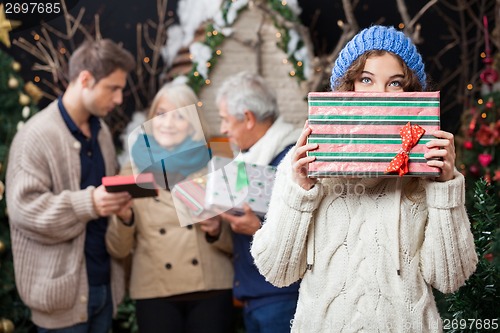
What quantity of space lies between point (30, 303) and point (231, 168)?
4.01 ft

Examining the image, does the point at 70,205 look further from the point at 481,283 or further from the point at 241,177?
the point at 481,283

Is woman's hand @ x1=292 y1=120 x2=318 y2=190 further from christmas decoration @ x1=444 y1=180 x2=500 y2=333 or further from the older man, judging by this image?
the older man

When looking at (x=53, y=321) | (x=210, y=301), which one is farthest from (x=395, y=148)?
(x=53, y=321)

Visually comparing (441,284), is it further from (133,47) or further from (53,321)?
(133,47)

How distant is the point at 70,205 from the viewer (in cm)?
398

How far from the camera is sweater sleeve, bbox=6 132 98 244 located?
Answer: 3955 mm

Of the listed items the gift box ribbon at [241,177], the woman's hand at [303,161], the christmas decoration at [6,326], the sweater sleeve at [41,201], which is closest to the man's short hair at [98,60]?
the sweater sleeve at [41,201]

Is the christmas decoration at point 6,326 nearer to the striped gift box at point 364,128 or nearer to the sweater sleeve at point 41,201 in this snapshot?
the sweater sleeve at point 41,201

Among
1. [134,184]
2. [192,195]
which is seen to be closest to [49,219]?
[134,184]

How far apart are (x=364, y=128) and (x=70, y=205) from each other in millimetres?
2088

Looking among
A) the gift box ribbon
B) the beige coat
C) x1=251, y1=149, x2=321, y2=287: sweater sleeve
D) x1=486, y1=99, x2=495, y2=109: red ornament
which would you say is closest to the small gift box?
the gift box ribbon

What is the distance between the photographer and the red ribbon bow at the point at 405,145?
222 centimetres

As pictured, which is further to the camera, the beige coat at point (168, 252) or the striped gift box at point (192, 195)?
the beige coat at point (168, 252)

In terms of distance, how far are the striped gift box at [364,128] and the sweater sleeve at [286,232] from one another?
0.10 m
